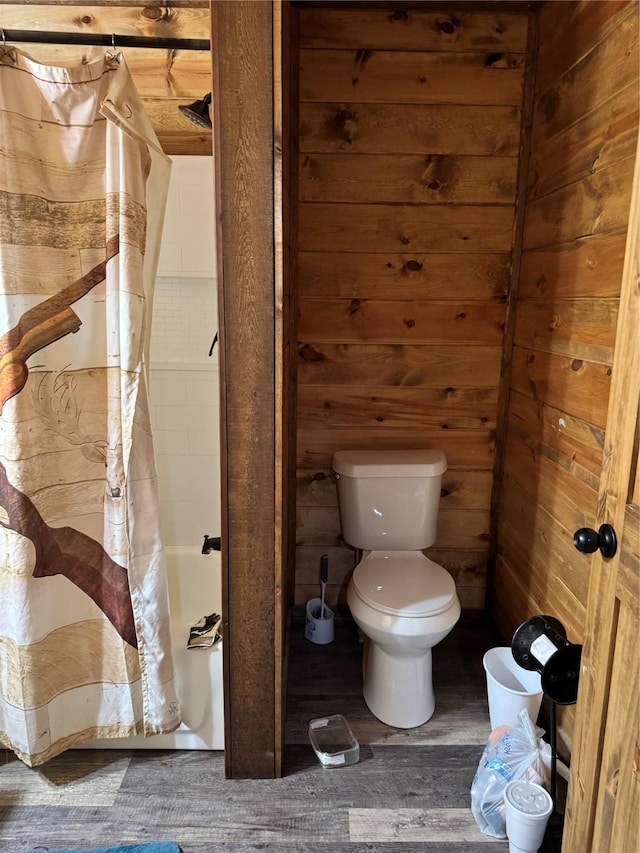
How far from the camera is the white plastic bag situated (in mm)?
1649

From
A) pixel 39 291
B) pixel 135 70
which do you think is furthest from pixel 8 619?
pixel 135 70

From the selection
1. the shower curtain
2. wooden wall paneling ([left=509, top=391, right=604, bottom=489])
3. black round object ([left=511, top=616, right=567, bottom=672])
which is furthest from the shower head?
black round object ([left=511, top=616, right=567, bottom=672])

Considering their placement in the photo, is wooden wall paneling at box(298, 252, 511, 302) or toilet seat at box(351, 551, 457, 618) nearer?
toilet seat at box(351, 551, 457, 618)

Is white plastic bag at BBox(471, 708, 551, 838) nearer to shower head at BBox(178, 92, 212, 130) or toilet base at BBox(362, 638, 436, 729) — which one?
toilet base at BBox(362, 638, 436, 729)

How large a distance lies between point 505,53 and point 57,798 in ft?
9.08

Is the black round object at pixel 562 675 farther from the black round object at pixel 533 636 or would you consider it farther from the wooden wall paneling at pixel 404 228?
the wooden wall paneling at pixel 404 228

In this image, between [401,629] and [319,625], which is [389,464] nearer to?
[401,629]

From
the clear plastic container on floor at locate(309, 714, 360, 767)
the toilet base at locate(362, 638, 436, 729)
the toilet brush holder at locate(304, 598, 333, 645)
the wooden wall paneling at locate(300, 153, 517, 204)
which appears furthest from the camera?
the toilet brush holder at locate(304, 598, 333, 645)

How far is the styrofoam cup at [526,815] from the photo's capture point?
152 cm

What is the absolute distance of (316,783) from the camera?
182 cm

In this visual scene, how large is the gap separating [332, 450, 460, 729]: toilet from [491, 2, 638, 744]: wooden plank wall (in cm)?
32

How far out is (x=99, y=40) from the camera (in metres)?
1.67

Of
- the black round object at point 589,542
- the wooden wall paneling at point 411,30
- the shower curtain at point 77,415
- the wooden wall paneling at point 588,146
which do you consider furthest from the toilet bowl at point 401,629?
the wooden wall paneling at point 411,30

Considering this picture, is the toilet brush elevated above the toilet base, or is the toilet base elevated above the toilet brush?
the toilet brush
